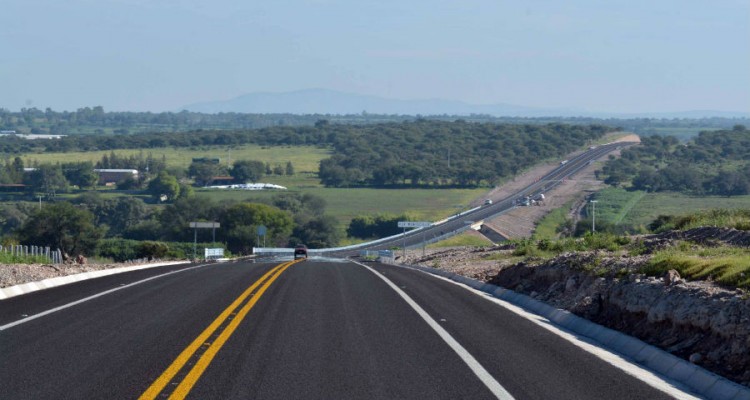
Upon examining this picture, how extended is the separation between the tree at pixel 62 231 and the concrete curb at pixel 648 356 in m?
78.9

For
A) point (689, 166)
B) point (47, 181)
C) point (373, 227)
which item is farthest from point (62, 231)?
point (689, 166)

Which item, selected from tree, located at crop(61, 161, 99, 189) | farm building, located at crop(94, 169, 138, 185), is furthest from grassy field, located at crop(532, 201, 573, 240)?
farm building, located at crop(94, 169, 138, 185)

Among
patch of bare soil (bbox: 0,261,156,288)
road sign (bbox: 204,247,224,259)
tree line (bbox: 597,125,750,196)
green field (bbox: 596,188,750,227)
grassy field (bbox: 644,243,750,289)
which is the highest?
grassy field (bbox: 644,243,750,289)

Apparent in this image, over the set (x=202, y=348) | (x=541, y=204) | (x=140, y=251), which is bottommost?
(x=140, y=251)

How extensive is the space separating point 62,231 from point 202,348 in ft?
282

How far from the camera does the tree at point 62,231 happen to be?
312 ft

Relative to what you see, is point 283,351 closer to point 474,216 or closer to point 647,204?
point 647,204

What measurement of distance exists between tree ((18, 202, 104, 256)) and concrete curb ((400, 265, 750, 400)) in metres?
78.9

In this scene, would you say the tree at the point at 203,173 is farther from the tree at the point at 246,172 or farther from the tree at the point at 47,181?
the tree at the point at 47,181

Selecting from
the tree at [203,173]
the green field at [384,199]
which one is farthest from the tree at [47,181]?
the tree at [203,173]

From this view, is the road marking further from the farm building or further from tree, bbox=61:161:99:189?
the farm building

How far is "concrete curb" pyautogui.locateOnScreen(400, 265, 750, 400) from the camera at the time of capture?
11.6m

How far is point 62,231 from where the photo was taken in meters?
95.8

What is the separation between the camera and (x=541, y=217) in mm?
107438
